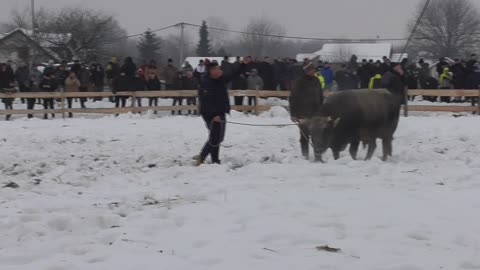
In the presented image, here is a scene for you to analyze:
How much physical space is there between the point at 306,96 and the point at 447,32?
247ft

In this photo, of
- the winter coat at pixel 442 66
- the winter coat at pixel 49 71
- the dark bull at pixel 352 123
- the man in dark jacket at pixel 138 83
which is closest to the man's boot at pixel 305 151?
the dark bull at pixel 352 123

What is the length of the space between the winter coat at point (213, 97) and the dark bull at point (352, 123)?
1560 mm

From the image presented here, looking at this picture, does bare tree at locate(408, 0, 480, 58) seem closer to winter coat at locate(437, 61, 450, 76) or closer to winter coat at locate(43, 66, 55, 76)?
winter coat at locate(437, 61, 450, 76)

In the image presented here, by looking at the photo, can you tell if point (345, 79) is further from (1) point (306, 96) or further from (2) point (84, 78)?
(1) point (306, 96)

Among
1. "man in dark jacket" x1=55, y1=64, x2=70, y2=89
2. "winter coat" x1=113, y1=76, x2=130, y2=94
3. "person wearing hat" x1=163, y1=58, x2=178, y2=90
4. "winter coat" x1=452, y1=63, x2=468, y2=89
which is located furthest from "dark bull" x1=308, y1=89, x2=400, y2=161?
"man in dark jacket" x1=55, y1=64, x2=70, y2=89

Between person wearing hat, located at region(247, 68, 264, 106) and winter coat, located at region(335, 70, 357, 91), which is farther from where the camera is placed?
winter coat, located at region(335, 70, 357, 91)

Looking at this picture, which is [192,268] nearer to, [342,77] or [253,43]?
[342,77]

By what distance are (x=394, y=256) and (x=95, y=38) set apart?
142 feet

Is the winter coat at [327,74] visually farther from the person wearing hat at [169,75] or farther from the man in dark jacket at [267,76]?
the person wearing hat at [169,75]

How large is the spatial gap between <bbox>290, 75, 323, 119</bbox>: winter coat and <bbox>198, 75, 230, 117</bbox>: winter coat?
1601 millimetres

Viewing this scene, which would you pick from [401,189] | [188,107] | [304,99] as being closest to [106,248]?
[401,189]

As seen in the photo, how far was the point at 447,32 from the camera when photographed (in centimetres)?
8250

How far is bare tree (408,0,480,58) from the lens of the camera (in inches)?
3209

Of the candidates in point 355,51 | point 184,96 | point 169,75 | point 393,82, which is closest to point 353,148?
point 393,82
